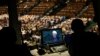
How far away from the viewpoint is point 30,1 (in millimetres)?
13188

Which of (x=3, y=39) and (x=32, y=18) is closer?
(x=3, y=39)

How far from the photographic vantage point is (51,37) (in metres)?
6.32

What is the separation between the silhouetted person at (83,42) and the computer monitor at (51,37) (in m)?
2.13

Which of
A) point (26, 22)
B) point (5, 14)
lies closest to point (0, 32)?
point (26, 22)

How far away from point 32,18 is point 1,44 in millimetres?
8400

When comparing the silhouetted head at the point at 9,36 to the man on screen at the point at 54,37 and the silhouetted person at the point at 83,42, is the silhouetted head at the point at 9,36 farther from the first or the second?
the man on screen at the point at 54,37

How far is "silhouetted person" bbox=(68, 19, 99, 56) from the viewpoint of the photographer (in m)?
3.96

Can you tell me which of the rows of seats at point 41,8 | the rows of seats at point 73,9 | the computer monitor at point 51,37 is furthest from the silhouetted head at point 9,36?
the rows of seats at point 41,8

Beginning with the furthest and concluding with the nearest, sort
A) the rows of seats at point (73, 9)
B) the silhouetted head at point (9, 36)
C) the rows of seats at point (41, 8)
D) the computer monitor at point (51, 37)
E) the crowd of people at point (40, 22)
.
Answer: the rows of seats at point (41, 8) → the rows of seats at point (73, 9) → the crowd of people at point (40, 22) → the computer monitor at point (51, 37) → the silhouetted head at point (9, 36)

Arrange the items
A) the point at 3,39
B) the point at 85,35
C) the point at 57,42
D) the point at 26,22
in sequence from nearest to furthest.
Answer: the point at 3,39, the point at 85,35, the point at 57,42, the point at 26,22

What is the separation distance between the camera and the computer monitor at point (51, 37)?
6.26m

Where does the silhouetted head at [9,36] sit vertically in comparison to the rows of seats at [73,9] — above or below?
above

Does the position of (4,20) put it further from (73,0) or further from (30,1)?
(73,0)

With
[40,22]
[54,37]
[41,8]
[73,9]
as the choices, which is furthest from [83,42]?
[41,8]
